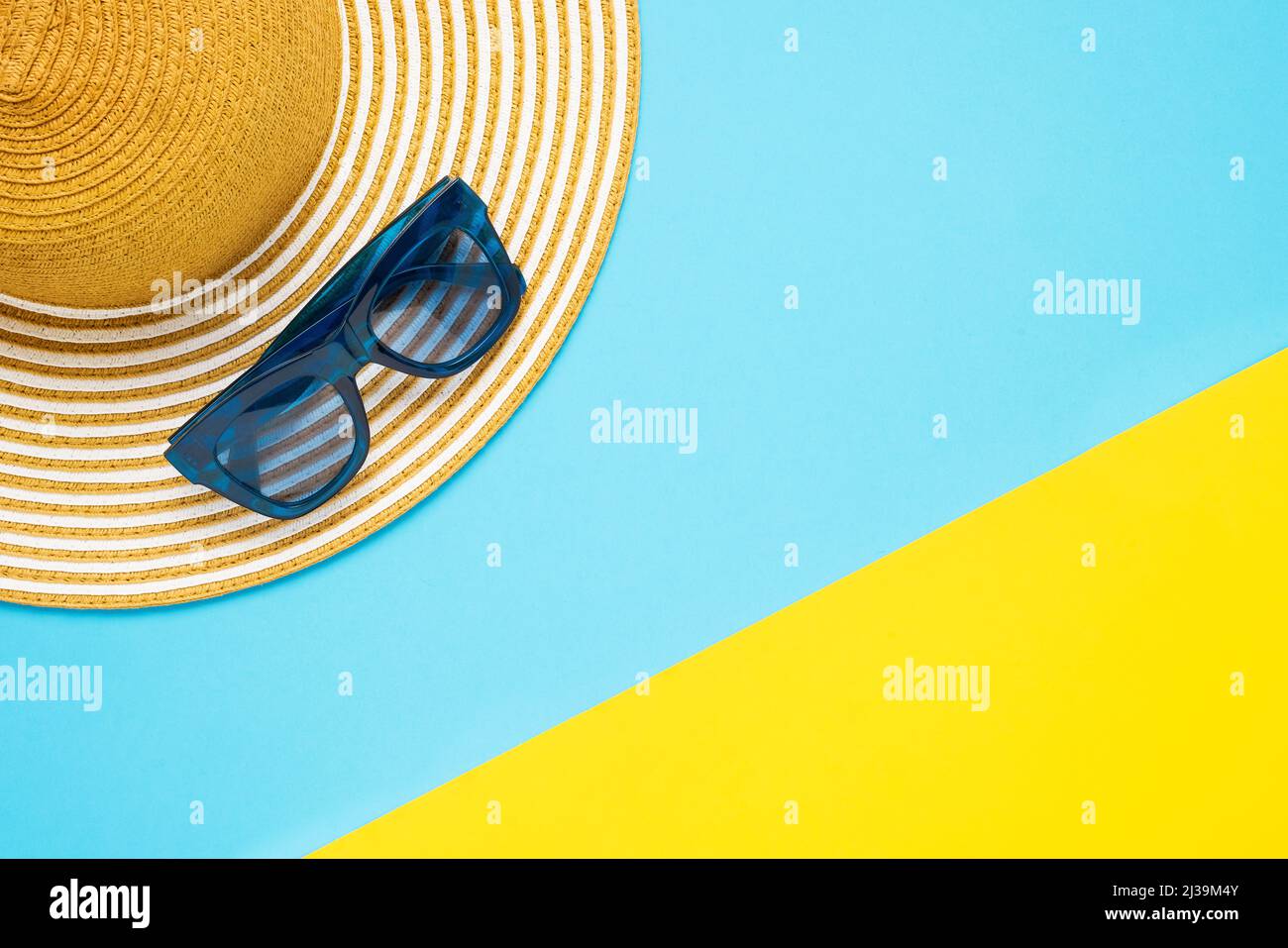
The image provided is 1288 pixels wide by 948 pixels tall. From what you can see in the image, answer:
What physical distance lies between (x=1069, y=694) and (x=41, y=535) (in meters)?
0.87

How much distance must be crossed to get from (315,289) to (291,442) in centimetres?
12

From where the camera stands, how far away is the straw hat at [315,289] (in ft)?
2.66

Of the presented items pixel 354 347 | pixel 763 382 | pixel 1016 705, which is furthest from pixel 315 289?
pixel 1016 705

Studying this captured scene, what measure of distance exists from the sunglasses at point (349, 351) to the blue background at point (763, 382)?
3.6 inches

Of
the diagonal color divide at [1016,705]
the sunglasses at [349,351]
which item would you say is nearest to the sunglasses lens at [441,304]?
the sunglasses at [349,351]

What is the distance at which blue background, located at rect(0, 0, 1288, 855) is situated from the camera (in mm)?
929

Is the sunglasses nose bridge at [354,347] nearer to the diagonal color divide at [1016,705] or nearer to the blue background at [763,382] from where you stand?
the blue background at [763,382]

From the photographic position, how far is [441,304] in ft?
2.82

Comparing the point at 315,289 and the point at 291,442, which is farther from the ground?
the point at 315,289

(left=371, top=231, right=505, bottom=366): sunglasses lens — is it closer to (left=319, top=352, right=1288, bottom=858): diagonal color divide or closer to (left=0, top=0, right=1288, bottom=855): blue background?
(left=0, top=0, right=1288, bottom=855): blue background

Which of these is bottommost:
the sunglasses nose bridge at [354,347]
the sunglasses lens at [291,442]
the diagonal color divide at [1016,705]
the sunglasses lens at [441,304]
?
the diagonal color divide at [1016,705]

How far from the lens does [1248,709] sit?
958 millimetres

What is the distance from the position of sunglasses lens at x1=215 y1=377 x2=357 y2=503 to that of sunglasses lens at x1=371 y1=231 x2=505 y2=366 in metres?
0.07

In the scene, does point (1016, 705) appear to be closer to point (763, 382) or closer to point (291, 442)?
point (763, 382)
